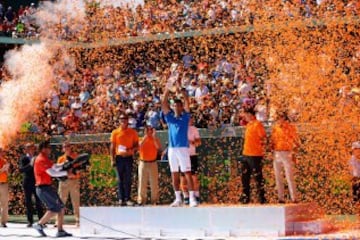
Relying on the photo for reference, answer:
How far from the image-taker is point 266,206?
610 inches

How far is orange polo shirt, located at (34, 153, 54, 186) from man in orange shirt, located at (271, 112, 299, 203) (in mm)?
3999

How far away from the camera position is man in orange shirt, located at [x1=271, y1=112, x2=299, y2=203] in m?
16.4

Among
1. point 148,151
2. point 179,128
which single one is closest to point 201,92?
point 148,151

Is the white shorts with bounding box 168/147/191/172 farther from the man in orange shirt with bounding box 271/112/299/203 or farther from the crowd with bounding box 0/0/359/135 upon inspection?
the crowd with bounding box 0/0/359/135

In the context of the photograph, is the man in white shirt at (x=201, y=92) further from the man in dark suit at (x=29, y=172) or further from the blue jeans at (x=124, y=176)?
the blue jeans at (x=124, y=176)

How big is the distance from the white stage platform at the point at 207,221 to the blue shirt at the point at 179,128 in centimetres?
113

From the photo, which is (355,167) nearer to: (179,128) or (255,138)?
(255,138)

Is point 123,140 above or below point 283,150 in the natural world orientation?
above

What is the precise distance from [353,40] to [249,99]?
3145 mm

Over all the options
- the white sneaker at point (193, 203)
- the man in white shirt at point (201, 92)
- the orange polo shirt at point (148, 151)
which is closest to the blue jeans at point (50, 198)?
the orange polo shirt at point (148, 151)

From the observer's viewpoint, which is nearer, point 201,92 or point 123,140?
point 123,140

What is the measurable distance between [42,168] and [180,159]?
254 centimetres

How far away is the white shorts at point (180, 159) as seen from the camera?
16.1 metres

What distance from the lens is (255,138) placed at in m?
16.4
